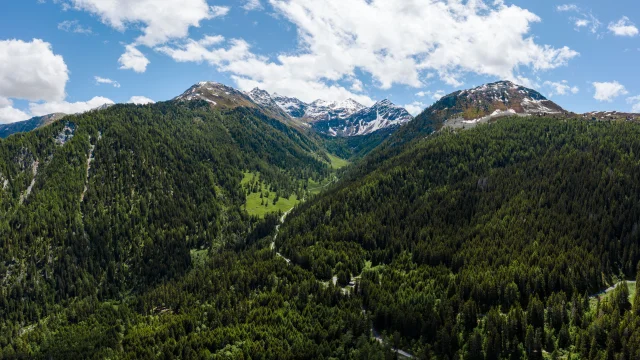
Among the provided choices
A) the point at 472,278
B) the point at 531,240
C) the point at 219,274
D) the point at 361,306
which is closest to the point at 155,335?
the point at 219,274

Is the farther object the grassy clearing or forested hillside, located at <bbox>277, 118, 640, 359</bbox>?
the grassy clearing

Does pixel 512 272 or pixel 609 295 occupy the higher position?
pixel 512 272


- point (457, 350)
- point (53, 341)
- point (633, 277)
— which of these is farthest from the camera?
point (53, 341)

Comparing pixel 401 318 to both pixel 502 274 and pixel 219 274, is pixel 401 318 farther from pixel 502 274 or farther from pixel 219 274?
pixel 219 274

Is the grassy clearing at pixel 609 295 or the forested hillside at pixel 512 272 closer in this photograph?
the forested hillside at pixel 512 272

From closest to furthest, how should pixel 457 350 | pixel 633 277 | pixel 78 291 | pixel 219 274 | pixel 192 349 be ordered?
pixel 457 350 → pixel 192 349 → pixel 633 277 → pixel 219 274 → pixel 78 291

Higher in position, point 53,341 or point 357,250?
point 357,250

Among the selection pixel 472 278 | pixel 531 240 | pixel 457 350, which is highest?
pixel 531 240

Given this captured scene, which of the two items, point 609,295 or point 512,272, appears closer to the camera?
point 609,295

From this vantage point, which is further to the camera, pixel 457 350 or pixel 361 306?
pixel 361 306

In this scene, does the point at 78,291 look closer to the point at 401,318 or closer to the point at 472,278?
the point at 401,318
